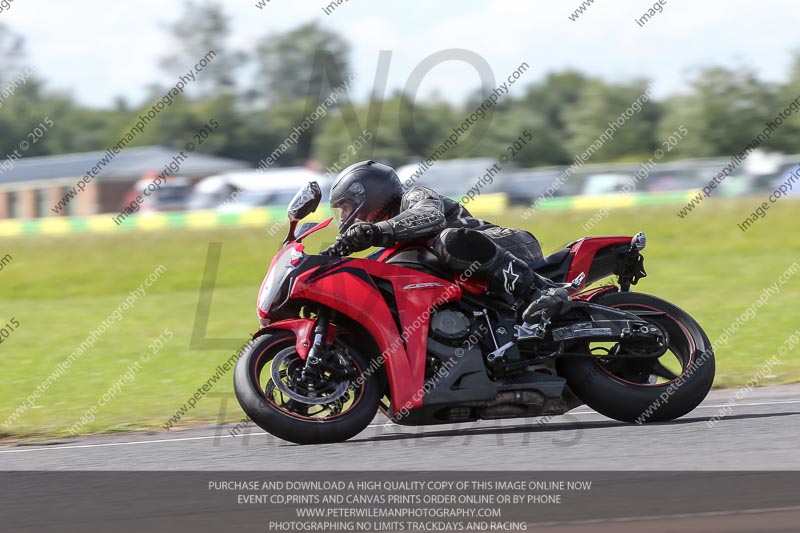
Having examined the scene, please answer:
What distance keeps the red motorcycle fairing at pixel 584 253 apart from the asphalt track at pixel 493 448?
94 centimetres

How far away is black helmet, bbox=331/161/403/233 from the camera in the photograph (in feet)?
22.9

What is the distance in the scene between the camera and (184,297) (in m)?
22.7

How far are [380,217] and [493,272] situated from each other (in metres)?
0.80

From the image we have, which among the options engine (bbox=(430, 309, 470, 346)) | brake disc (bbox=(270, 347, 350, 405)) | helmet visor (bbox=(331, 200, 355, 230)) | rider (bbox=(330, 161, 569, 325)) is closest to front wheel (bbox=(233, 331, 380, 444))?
brake disc (bbox=(270, 347, 350, 405))

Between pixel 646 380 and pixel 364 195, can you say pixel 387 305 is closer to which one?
pixel 364 195

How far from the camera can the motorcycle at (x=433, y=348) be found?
648cm

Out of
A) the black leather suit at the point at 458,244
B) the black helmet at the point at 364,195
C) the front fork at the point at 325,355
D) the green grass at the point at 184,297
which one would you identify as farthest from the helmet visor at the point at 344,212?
the green grass at the point at 184,297

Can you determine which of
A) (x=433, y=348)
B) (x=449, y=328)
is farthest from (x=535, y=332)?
(x=433, y=348)

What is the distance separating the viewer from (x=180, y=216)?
39812 millimetres

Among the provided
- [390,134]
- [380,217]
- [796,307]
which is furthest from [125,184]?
[380,217]

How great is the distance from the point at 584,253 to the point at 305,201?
1781 mm

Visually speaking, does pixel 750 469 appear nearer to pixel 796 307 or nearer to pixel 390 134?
pixel 796 307

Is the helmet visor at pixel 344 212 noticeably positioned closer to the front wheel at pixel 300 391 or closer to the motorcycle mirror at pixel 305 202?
the motorcycle mirror at pixel 305 202

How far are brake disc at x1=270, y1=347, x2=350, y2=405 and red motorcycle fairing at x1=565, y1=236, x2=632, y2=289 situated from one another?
1.62 m
